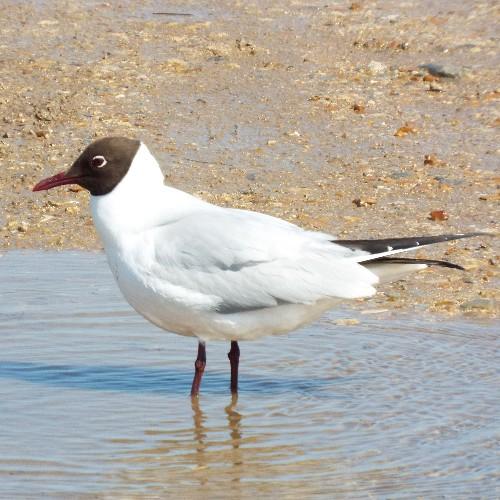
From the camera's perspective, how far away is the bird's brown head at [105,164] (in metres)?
6.22

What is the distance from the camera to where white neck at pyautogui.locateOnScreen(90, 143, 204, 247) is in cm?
610

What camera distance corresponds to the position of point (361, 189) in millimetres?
9406

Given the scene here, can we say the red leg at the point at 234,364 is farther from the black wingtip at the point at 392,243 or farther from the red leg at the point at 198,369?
the black wingtip at the point at 392,243

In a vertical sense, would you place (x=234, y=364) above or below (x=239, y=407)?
above

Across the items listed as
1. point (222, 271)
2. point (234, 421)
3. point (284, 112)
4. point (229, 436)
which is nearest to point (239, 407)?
point (234, 421)

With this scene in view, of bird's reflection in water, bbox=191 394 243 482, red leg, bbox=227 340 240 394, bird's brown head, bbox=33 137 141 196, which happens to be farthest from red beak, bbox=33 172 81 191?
bird's reflection in water, bbox=191 394 243 482

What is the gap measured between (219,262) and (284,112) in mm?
4856

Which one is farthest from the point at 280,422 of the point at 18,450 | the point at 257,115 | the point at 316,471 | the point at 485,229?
the point at 257,115

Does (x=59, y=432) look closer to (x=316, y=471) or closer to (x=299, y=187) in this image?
(x=316, y=471)

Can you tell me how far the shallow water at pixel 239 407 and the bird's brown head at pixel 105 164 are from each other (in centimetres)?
95

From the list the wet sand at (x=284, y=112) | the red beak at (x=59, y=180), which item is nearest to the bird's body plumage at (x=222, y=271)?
the red beak at (x=59, y=180)

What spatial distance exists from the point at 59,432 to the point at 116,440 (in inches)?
9.6

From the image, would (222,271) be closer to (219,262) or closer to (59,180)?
(219,262)

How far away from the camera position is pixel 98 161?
626 cm
